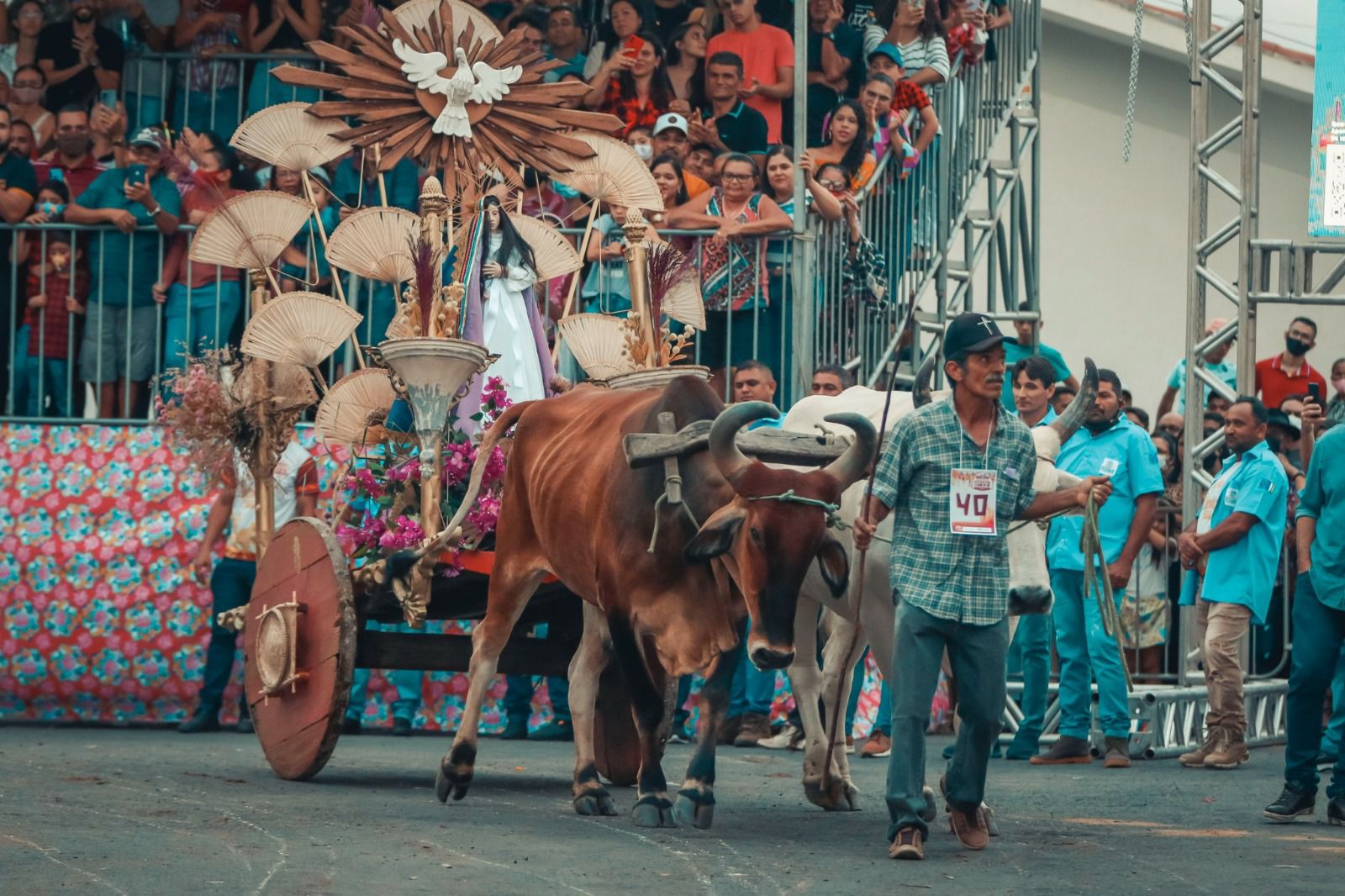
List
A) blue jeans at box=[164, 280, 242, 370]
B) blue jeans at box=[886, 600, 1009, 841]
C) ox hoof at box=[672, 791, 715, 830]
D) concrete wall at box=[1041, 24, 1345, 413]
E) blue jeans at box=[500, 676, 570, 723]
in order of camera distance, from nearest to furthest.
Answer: blue jeans at box=[886, 600, 1009, 841] < ox hoof at box=[672, 791, 715, 830] < blue jeans at box=[500, 676, 570, 723] < blue jeans at box=[164, 280, 242, 370] < concrete wall at box=[1041, 24, 1345, 413]

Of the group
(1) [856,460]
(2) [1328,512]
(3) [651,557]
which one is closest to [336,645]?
(3) [651,557]

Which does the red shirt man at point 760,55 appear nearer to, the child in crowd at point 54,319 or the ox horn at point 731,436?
the child in crowd at point 54,319

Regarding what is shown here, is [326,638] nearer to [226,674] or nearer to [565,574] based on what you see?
[565,574]

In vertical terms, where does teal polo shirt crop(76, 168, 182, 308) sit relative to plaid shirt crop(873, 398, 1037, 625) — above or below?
above

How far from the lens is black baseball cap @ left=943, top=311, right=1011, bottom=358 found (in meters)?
7.57

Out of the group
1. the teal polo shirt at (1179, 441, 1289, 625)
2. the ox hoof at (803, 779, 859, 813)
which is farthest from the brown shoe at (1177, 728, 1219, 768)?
the ox hoof at (803, 779, 859, 813)

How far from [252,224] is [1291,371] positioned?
25.6ft

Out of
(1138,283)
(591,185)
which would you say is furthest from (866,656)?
(1138,283)

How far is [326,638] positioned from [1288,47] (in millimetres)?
16136

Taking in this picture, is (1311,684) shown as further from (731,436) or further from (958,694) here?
(731,436)

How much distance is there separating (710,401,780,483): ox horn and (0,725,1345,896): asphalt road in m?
1.36

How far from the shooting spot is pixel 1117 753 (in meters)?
11.2

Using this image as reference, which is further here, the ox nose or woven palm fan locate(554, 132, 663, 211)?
woven palm fan locate(554, 132, 663, 211)

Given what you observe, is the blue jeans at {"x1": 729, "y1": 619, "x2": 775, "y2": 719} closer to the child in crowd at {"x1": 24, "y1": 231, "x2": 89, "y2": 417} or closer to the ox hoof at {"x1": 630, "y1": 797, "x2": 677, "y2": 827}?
the ox hoof at {"x1": 630, "y1": 797, "x2": 677, "y2": 827}
